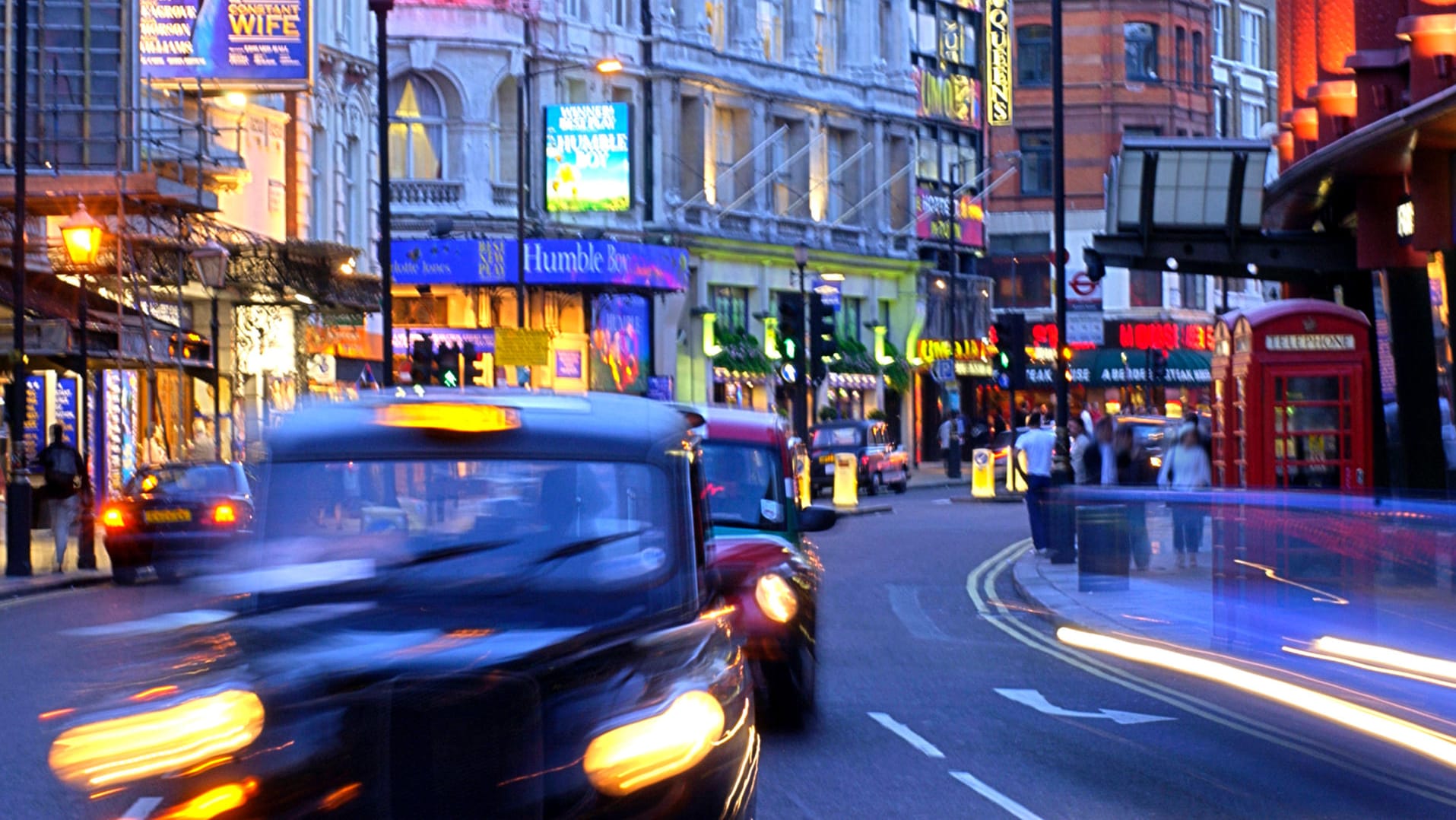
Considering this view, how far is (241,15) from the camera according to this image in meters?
34.6

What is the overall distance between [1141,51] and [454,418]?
79.8 meters

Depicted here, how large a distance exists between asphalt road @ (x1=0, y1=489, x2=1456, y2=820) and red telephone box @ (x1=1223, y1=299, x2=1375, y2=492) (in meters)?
5.43

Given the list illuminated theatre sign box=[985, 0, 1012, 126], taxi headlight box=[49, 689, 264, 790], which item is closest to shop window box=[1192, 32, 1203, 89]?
illuminated theatre sign box=[985, 0, 1012, 126]

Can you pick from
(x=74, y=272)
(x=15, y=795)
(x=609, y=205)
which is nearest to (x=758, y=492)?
(x=15, y=795)

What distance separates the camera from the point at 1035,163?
83.4 m

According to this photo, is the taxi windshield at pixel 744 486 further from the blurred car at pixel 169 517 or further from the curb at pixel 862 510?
the curb at pixel 862 510

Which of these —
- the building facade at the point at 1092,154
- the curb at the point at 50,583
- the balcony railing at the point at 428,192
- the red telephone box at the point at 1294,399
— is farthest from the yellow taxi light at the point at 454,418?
the building facade at the point at 1092,154

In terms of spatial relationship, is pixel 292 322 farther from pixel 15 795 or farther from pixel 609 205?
pixel 15 795

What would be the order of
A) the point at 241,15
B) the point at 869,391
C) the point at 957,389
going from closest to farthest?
the point at 241,15 < the point at 869,391 < the point at 957,389

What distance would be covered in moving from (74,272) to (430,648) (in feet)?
84.8

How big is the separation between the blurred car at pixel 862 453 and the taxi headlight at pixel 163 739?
141ft

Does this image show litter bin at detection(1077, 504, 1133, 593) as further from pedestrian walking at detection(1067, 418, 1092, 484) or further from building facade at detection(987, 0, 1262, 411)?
building facade at detection(987, 0, 1262, 411)

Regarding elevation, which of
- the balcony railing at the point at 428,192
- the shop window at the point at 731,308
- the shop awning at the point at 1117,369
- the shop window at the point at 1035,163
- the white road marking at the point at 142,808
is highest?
the shop window at the point at 1035,163

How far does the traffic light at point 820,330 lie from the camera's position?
34469 mm
